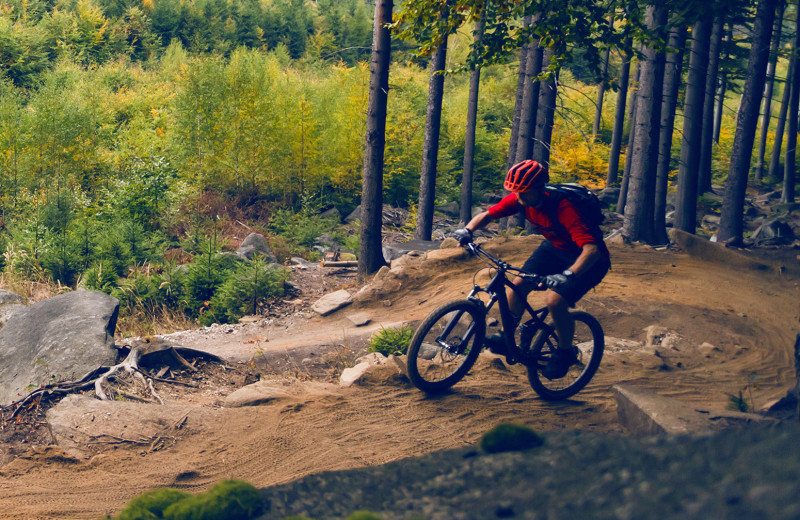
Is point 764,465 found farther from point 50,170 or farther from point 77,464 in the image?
Result: point 50,170

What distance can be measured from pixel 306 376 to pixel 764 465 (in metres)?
5.87

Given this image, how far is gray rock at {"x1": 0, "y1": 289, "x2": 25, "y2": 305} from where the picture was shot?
35.2ft

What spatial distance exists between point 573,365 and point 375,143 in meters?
7.08

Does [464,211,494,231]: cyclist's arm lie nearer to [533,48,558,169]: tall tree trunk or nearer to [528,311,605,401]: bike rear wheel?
[528,311,605,401]: bike rear wheel

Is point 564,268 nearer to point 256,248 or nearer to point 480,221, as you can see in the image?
point 480,221

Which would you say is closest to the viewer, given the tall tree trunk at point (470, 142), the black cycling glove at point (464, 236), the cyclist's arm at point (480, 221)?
the black cycling glove at point (464, 236)

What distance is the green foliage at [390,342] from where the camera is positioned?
754 cm

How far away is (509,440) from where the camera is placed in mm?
2580

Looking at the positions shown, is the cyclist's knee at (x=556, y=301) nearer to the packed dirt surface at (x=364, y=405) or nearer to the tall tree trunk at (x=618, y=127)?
the packed dirt surface at (x=364, y=405)

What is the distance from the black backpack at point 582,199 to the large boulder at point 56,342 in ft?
16.7

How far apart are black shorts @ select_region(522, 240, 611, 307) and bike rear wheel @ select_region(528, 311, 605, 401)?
40 centimetres

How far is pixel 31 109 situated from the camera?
57.0ft

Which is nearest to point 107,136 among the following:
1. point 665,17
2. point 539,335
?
point 665,17

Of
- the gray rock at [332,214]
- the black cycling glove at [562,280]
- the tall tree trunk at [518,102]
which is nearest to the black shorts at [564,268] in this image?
the black cycling glove at [562,280]
